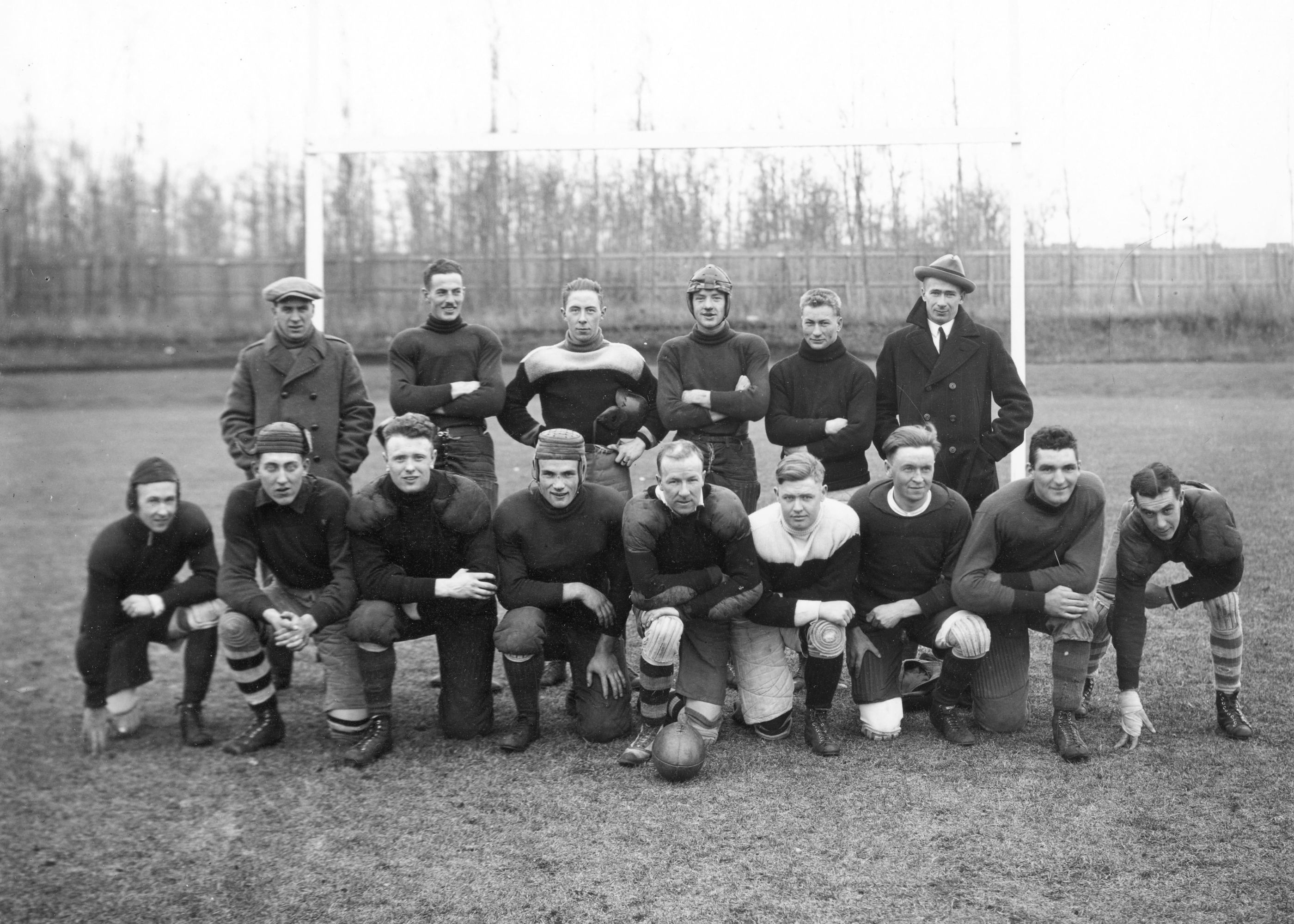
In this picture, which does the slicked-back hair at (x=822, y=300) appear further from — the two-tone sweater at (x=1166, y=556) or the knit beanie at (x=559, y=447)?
the two-tone sweater at (x=1166, y=556)

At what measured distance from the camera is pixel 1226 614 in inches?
174

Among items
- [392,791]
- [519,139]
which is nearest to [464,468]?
[392,791]

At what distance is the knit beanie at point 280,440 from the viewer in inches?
174

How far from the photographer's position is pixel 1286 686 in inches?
189

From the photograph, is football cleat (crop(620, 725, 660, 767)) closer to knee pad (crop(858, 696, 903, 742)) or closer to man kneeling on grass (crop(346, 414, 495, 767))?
man kneeling on grass (crop(346, 414, 495, 767))

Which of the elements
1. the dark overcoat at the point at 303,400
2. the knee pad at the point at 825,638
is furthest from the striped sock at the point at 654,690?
the dark overcoat at the point at 303,400

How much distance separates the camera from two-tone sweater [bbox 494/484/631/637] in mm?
4535

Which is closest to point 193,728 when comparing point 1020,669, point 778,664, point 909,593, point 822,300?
point 778,664

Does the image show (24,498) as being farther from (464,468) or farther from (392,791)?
(392,791)

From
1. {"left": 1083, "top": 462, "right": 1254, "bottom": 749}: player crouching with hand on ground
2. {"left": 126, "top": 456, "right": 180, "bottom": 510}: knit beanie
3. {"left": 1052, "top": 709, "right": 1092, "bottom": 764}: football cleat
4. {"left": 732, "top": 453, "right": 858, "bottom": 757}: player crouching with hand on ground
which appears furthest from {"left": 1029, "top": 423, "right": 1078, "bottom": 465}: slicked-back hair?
{"left": 126, "top": 456, "right": 180, "bottom": 510}: knit beanie

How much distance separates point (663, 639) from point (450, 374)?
174 cm

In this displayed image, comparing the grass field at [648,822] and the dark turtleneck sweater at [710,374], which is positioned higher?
the dark turtleneck sweater at [710,374]

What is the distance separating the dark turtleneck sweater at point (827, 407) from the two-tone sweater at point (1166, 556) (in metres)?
1.19

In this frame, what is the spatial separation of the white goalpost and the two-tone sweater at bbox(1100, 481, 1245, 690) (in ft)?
5.86
